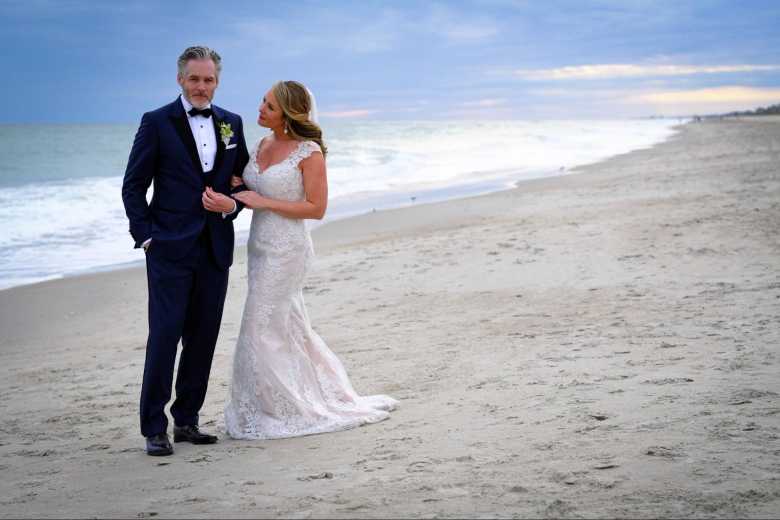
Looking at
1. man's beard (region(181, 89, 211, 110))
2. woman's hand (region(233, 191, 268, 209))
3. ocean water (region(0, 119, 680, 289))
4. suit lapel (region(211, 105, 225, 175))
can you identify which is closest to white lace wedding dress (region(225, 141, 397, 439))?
woman's hand (region(233, 191, 268, 209))

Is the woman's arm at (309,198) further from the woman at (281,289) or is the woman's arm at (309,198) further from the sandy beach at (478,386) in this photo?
the sandy beach at (478,386)

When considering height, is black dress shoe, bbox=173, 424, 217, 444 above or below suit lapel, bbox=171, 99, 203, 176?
below

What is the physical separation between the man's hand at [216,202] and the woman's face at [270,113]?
0.54 meters

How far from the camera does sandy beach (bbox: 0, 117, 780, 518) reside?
11.5ft

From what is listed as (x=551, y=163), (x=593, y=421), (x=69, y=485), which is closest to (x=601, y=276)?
(x=593, y=421)

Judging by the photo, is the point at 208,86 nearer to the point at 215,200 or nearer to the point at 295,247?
the point at 215,200

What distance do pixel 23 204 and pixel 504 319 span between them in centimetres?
1752

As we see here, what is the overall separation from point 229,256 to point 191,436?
41.6 inches

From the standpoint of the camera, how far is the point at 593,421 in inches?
170

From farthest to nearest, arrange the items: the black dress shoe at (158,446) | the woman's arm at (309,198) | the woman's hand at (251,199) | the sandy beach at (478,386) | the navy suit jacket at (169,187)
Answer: the woman's arm at (309,198)
the woman's hand at (251,199)
the black dress shoe at (158,446)
the navy suit jacket at (169,187)
the sandy beach at (478,386)

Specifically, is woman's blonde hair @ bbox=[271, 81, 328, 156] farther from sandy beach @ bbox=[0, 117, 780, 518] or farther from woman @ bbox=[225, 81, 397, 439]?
sandy beach @ bbox=[0, 117, 780, 518]

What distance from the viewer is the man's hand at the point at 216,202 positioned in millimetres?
4324

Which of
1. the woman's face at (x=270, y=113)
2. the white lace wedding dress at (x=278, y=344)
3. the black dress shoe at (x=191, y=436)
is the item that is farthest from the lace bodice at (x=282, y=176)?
the black dress shoe at (x=191, y=436)

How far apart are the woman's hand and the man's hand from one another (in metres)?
0.18
